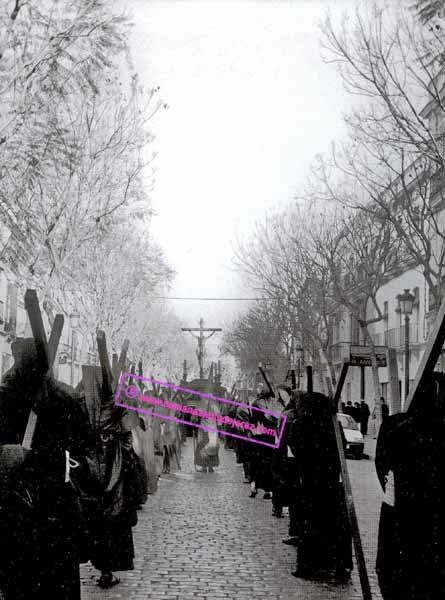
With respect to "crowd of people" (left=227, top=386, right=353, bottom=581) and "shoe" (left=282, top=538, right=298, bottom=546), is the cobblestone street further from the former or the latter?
"crowd of people" (left=227, top=386, right=353, bottom=581)

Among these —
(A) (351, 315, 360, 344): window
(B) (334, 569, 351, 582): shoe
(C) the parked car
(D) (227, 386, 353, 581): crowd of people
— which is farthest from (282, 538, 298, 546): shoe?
(A) (351, 315, 360, 344): window

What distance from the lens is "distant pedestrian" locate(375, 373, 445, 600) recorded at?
14.5 feet

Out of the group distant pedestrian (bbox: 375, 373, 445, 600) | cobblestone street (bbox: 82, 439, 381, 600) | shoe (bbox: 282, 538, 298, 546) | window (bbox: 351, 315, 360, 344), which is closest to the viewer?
distant pedestrian (bbox: 375, 373, 445, 600)

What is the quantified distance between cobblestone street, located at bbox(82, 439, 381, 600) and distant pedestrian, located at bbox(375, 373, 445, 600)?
3208mm

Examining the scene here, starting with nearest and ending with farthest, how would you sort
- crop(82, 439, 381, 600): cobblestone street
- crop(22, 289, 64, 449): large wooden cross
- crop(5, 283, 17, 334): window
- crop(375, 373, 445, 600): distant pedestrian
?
crop(375, 373, 445, 600): distant pedestrian, crop(22, 289, 64, 449): large wooden cross, crop(82, 439, 381, 600): cobblestone street, crop(5, 283, 17, 334): window

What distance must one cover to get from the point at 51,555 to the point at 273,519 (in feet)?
25.0

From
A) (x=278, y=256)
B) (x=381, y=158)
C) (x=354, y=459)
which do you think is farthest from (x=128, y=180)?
(x=278, y=256)

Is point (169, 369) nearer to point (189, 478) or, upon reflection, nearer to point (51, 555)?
point (189, 478)

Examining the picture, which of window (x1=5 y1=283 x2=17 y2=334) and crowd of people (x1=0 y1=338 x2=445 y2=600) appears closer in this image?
crowd of people (x1=0 y1=338 x2=445 y2=600)

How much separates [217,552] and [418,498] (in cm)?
565

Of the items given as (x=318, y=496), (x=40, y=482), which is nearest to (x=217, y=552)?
(x=318, y=496)

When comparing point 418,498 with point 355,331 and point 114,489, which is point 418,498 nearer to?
point 114,489

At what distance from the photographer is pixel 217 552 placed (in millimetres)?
9734

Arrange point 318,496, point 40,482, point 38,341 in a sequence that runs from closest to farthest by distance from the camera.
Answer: point 38,341
point 40,482
point 318,496
